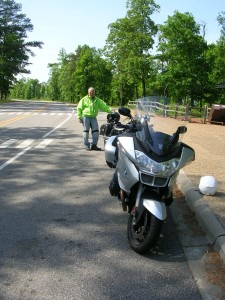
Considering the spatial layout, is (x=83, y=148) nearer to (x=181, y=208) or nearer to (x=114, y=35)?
(x=181, y=208)

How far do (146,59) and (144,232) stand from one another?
53.5 meters

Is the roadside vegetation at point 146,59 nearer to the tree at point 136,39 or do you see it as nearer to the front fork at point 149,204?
the tree at point 136,39

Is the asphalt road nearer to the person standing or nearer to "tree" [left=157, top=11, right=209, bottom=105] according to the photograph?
the person standing

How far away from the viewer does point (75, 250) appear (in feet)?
14.4

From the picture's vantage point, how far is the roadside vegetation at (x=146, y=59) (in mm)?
45594

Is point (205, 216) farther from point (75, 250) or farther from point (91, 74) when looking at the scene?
point (91, 74)

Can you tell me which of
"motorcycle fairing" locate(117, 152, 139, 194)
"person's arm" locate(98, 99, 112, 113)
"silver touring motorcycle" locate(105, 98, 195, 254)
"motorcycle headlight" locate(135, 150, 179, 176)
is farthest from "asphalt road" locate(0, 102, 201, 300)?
"person's arm" locate(98, 99, 112, 113)

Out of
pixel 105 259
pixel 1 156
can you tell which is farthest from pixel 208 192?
pixel 1 156

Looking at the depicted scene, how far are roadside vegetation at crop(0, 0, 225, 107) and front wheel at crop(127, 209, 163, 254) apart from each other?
66.2ft

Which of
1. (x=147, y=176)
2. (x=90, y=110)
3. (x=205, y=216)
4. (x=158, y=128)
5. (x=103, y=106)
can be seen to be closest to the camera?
(x=147, y=176)

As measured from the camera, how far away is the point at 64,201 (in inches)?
246

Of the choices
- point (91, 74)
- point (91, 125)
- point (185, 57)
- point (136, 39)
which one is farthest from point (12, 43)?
point (91, 125)

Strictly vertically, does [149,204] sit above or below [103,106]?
below

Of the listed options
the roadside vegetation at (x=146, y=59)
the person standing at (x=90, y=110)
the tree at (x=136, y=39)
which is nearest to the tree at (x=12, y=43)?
the roadside vegetation at (x=146, y=59)
